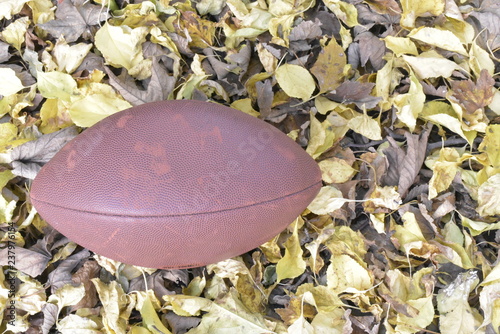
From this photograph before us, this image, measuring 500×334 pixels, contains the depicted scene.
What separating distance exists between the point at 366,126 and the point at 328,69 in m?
0.19

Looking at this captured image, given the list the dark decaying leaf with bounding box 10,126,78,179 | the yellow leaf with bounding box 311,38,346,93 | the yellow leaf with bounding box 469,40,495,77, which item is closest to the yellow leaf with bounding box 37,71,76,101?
the dark decaying leaf with bounding box 10,126,78,179

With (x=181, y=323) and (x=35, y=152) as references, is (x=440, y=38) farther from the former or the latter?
(x=35, y=152)

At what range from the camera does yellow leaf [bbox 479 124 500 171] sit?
47.4 inches

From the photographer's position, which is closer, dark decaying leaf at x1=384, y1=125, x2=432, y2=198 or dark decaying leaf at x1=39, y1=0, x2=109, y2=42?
dark decaying leaf at x1=384, y1=125, x2=432, y2=198

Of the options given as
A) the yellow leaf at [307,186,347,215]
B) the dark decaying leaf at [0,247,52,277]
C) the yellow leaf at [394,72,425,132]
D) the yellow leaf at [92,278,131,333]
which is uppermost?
the yellow leaf at [394,72,425,132]

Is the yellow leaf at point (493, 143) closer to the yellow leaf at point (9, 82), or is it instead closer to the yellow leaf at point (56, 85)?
the yellow leaf at point (56, 85)

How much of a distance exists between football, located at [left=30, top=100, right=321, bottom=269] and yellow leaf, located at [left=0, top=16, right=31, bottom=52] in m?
0.53

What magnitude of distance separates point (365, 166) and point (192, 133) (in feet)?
1.70

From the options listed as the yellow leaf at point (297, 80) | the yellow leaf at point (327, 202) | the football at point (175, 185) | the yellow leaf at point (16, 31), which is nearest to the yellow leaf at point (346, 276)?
the yellow leaf at point (327, 202)

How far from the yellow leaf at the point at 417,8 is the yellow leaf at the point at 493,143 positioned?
0.34 meters

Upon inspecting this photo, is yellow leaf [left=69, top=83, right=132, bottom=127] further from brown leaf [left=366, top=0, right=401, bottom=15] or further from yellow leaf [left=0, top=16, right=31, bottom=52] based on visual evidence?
brown leaf [left=366, top=0, right=401, bottom=15]

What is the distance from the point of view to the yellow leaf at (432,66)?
4.17 ft

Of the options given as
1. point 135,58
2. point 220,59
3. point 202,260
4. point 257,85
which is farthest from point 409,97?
point 135,58

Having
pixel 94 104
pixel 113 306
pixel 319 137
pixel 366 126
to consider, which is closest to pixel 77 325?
pixel 113 306
